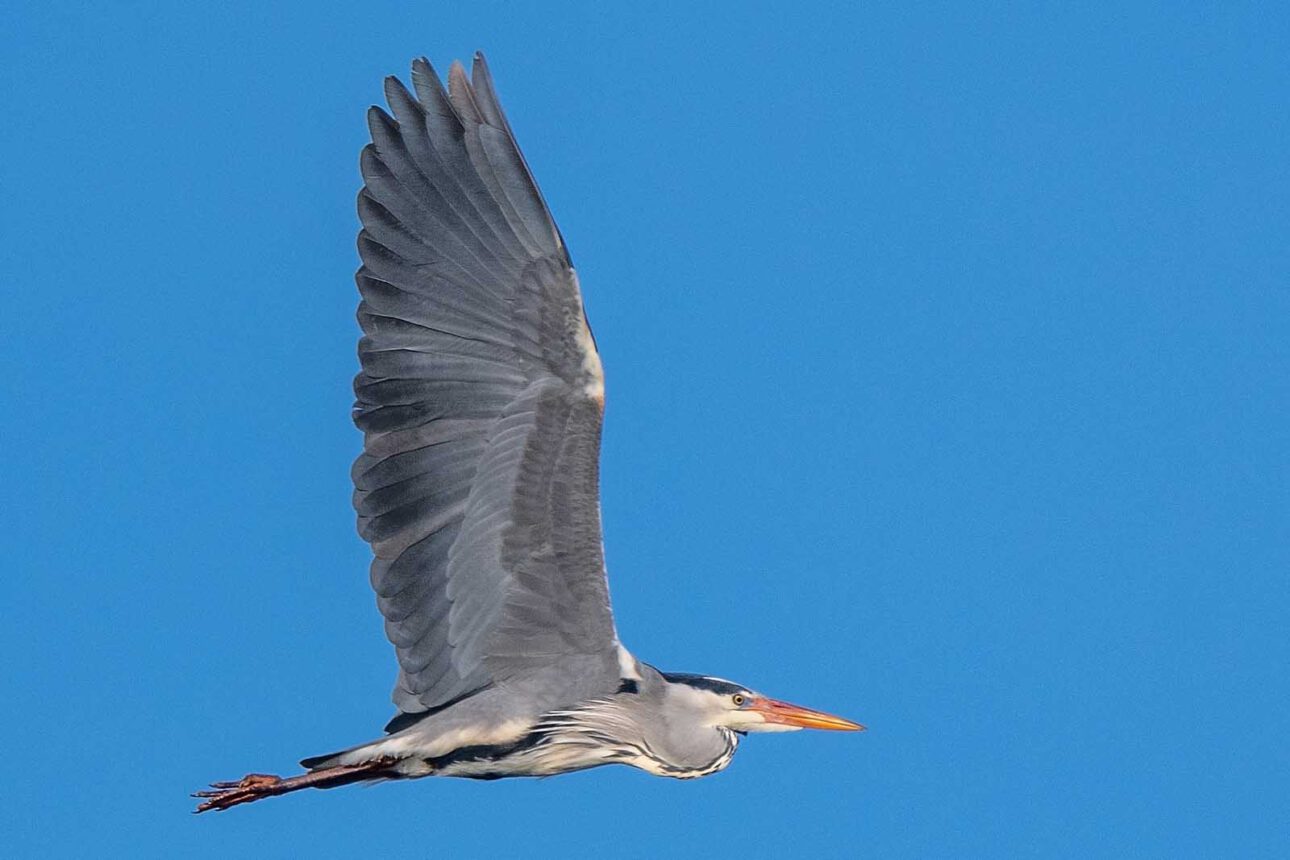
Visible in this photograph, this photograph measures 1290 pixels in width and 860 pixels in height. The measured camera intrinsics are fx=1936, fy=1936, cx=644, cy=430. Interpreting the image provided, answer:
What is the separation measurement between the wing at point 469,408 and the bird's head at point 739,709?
0.44 metres

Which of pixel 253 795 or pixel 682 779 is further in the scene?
pixel 682 779

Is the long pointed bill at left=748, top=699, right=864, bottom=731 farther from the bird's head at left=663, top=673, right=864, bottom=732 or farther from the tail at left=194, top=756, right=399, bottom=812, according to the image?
the tail at left=194, top=756, right=399, bottom=812

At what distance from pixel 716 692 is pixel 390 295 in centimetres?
217

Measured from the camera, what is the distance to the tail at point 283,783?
25.4 feet

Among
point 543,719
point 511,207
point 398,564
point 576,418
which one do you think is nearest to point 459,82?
point 511,207

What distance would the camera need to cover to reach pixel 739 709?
27.2 ft

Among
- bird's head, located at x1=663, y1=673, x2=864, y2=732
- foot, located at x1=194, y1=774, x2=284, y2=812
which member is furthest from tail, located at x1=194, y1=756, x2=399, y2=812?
bird's head, located at x1=663, y1=673, x2=864, y2=732

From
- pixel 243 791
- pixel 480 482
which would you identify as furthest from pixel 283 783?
pixel 480 482

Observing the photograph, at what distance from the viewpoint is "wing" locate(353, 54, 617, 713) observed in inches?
301

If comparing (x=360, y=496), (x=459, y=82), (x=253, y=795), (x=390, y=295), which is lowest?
(x=253, y=795)

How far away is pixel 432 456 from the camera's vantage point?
26.0ft

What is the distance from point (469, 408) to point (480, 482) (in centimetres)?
30

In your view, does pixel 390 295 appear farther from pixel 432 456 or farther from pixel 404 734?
pixel 404 734

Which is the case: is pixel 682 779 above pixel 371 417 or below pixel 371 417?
below
